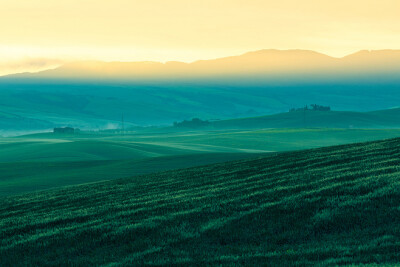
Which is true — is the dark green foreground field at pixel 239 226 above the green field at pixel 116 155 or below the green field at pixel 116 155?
above

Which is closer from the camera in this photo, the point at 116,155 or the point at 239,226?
the point at 239,226

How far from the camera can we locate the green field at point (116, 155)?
53500 mm

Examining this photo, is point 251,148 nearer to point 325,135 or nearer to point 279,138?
point 279,138

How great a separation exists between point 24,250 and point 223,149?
91301 millimetres

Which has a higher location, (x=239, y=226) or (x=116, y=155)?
(x=239, y=226)

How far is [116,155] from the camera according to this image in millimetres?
89062

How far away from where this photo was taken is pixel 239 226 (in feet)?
52.4

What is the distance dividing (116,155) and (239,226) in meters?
74.4

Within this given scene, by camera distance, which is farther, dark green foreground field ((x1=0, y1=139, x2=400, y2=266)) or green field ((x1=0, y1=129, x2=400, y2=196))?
green field ((x1=0, y1=129, x2=400, y2=196))

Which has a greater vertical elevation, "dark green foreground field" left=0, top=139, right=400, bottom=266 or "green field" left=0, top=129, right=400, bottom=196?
"dark green foreground field" left=0, top=139, right=400, bottom=266

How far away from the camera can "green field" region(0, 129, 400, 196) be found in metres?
53.5

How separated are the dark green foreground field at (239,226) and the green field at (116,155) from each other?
2517 cm

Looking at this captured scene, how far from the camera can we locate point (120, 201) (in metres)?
23.9

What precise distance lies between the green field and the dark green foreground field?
2517cm
